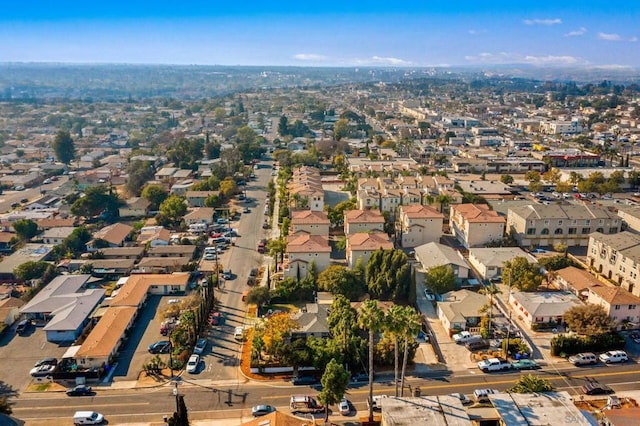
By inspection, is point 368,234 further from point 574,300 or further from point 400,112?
point 400,112

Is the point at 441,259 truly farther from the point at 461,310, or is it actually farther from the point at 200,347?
the point at 200,347

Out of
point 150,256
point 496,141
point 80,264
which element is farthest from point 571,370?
point 496,141

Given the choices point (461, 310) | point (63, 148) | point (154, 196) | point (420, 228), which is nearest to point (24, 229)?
point (154, 196)

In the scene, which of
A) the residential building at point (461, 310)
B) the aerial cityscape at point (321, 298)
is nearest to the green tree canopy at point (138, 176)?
the aerial cityscape at point (321, 298)

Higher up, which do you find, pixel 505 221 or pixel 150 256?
pixel 505 221

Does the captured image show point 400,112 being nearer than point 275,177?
No

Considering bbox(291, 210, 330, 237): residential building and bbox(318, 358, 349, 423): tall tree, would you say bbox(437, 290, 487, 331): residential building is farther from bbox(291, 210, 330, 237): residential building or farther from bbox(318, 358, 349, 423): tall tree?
bbox(291, 210, 330, 237): residential building
